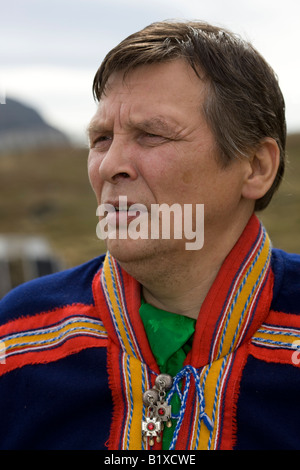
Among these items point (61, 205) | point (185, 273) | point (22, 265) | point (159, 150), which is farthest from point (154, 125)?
point (61, 205)

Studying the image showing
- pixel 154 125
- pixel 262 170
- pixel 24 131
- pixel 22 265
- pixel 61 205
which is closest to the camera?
pixel 154 125

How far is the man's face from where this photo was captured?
86.0 inches

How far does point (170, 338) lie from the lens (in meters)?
2.34

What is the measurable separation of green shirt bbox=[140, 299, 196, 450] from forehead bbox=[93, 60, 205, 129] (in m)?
0.78

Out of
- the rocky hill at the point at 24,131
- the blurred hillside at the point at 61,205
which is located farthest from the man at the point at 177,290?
the rocky hill at the point at 24,131

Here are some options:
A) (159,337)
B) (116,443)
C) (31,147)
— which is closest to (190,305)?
(159,337)

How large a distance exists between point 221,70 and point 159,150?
0.39 m

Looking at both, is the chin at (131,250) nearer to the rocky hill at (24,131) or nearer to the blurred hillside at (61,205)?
the blurred hillside at (61,205)

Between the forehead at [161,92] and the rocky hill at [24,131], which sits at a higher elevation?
the rocky hill at [24,131]

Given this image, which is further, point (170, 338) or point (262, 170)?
point (262, 170)

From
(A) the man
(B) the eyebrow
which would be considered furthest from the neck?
(B) the eyebrow

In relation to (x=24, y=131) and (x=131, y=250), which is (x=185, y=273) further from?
(x=24, y=131)

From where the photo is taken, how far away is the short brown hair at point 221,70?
2.24 m

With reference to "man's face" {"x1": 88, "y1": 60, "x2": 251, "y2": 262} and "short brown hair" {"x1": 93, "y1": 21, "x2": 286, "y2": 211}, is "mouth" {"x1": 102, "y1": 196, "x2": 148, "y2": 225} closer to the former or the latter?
"man's face" {"x1": 88, "y1": 60, "x2": 251, "y2": 262}
